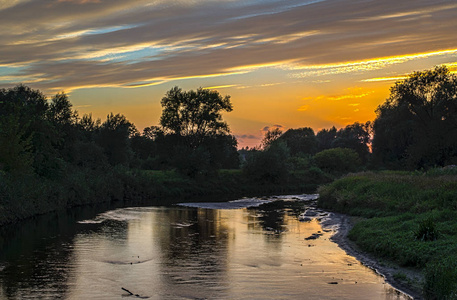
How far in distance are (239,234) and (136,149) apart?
10019 cm

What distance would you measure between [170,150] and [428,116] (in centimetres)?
5183

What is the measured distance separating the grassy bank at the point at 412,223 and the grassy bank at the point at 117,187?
27783 millimetres

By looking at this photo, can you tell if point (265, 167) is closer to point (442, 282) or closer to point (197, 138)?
point (197, 138)

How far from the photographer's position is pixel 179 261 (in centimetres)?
2525

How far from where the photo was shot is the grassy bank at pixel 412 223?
17.3 metres

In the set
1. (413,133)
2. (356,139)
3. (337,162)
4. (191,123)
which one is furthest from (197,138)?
(356,139)

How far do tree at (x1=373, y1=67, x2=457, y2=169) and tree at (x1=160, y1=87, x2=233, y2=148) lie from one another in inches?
1411

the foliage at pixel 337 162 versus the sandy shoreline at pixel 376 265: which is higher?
the foliage at pixel 337 162

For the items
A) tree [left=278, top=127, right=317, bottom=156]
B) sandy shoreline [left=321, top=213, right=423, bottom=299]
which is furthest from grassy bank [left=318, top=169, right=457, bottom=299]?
tree [left=278, top=127, right=317, bottom=156]

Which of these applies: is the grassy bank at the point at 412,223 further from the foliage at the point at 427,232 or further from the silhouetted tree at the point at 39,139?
the silhouetted tree at the point at 39,139

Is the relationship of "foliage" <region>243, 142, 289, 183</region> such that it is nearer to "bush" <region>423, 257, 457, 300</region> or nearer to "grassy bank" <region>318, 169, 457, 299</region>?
"grassy bank" <region>318, 169, 457, 299</region>

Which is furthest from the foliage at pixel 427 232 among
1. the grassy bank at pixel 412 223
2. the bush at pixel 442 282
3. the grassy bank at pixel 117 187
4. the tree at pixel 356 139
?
the tree at pixel 356 139

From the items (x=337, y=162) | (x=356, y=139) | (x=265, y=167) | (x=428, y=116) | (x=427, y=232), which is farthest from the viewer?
(x=356, y=139)

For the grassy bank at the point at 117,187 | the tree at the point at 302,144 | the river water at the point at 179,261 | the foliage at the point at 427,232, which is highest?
the tree at the point at 302,144
